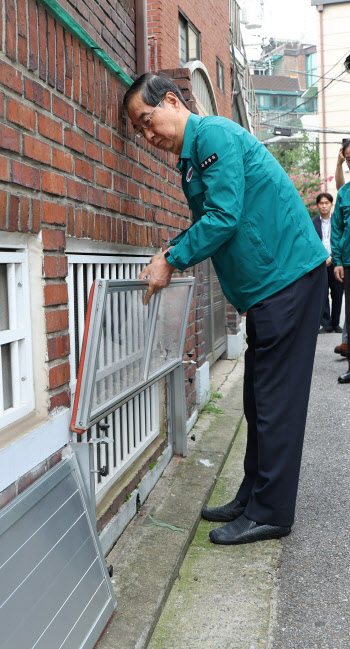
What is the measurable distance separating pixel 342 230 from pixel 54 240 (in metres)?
4.21

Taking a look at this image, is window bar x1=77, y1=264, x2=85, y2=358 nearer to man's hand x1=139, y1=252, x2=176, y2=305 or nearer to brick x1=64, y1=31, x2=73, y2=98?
man's hand x1=139, y1=252, x2=176, y2=305

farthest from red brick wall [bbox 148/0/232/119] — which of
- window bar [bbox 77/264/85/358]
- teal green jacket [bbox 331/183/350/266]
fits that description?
window bar [bbox 77/264/85/358]

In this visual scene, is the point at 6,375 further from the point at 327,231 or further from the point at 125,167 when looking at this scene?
the point at 327,231

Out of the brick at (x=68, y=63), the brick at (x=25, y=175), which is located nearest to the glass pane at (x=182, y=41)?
the brick at (x=68, y=63)

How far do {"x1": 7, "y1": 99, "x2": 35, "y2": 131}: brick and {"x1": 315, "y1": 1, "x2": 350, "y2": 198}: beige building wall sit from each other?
30.4 metres

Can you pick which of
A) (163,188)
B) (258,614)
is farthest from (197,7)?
(258,614)

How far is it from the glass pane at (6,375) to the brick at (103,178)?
888 mm

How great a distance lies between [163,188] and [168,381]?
116cm

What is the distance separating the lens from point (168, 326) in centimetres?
319

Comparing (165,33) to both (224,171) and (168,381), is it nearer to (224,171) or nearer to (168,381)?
(168,381)

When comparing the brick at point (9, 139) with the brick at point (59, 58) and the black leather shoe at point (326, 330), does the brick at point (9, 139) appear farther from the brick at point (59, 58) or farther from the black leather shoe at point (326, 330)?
the black leather shoe at point (326, 330)

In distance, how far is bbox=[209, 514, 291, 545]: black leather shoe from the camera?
2.76m

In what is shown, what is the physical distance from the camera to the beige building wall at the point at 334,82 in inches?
1202

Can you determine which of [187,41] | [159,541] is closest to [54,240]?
[159,541]
